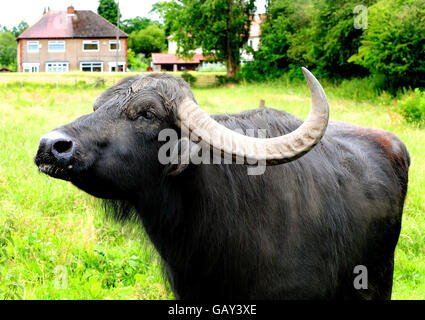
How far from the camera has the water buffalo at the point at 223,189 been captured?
99.3 inches

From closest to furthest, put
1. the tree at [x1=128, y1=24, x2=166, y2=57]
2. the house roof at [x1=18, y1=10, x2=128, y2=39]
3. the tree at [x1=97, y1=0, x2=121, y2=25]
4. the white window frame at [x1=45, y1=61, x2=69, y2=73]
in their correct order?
the house roof at [x1=18, y1=10, x2=128, y2=39], the tree at [x1=97, y1=0, x2=121, y2=25], the white window frame at [x1=45, y1=61, x2=69, y2=73], the tree at [x1=128, y1=24, x2=166, y2=57]

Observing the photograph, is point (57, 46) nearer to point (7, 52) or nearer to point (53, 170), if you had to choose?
point (7, 52)

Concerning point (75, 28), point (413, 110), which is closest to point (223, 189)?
point (413, 110)

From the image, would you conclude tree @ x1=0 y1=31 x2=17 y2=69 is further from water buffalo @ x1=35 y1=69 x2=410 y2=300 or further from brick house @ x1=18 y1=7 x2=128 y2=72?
water buffalo @ x1=35 y1=69 x2=410 y2=300

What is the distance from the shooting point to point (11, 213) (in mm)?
5254

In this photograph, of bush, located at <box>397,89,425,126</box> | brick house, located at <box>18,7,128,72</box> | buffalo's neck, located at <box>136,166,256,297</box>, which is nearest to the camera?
buffalo's neck, located at <box>136,166,256,297</box>

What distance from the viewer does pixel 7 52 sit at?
4403 cm

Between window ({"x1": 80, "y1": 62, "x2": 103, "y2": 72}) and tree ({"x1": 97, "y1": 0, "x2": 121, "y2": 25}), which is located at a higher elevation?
tree ({"x1": 97, "y1": 0, "x2": 121, "y2": 25})

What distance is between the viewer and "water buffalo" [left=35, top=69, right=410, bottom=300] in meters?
2.52

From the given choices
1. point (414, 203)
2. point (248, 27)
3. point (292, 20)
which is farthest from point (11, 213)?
point (248, 27)

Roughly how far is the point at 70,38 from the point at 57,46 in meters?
1.76

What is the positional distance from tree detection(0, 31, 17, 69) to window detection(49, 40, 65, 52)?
18.3 metres

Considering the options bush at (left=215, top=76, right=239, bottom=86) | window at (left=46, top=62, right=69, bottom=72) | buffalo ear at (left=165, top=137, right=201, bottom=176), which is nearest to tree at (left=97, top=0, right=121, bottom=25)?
window at (left=46, top=62, right=69, bottom=72)
